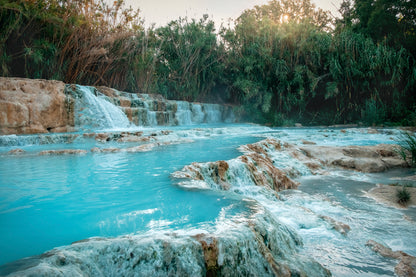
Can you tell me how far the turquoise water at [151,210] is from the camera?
1.66 m

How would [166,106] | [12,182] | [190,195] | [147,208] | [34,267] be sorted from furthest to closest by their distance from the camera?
[166,106]
[12,182]
[190,195]
[147,208]
[34,267]

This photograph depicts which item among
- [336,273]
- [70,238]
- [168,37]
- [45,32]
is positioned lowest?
[336,273]

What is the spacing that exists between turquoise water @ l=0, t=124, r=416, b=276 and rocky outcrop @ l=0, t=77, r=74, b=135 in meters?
2.99

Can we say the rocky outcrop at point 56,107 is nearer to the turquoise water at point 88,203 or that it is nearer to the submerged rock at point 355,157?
the turquoise water at point 88,203

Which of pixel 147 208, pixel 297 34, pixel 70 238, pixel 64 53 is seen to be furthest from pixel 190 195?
pixel 297 34

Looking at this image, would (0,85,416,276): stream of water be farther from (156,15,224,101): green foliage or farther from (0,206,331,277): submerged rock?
(156,15,224,101): green foliage

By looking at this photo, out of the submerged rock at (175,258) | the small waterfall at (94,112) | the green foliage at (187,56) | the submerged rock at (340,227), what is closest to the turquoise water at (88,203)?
the submerged rock at (175,258)

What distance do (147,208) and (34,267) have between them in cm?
89

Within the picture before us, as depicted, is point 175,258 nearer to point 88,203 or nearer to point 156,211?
point 156,211

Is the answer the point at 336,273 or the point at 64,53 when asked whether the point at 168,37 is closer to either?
the point at 64,53

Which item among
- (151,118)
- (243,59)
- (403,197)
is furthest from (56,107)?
(243,59)

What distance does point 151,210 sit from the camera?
6.36 feet

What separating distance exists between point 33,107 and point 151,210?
598cm

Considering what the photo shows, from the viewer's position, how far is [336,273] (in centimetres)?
166
